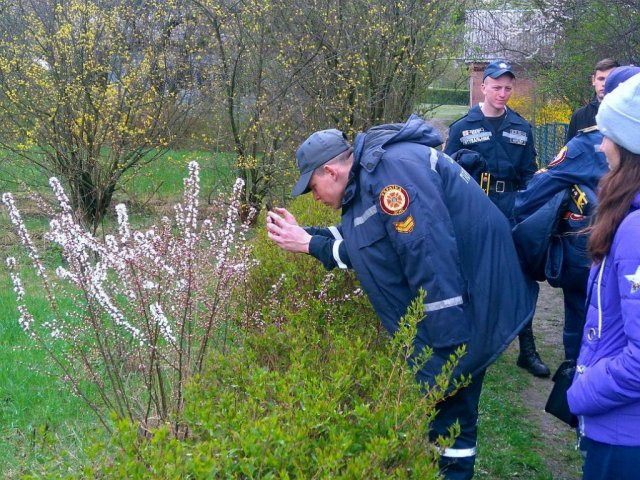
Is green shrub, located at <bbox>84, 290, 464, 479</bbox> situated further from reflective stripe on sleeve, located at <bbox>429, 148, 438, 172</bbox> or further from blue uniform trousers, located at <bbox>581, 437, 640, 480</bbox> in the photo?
reflective stripe on sleeve, located at <bbox>429, 148, 438, 172</bbox>

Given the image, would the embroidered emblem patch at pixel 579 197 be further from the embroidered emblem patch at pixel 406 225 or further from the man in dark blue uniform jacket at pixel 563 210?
the embroidered emblem patch at pixel 406 225

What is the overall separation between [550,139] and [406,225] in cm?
1608

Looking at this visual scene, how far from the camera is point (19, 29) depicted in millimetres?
10961

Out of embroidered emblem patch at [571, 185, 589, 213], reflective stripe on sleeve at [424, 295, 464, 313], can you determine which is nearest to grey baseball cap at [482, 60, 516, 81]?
embroidered emblem patch at [571, 185, 589, 213]

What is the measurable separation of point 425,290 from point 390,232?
0.82 feet

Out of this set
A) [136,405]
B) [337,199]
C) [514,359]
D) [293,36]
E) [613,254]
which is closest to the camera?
[613,254]

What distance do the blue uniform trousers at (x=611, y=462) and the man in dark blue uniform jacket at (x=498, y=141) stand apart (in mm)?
3181

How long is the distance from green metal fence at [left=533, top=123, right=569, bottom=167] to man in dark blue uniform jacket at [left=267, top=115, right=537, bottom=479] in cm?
1279

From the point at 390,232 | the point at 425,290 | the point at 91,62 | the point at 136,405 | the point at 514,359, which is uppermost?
the point at 91,62

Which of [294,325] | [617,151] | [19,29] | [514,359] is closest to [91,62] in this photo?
[19,29]

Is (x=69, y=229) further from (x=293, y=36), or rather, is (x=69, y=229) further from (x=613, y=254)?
(x=293, y=36)

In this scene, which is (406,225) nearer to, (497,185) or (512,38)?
(497,185)

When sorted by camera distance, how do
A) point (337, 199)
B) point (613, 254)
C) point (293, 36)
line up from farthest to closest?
point (293, 36) < point (337, 199) < point (613, 254)

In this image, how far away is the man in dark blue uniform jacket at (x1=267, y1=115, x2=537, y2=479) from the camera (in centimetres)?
285
